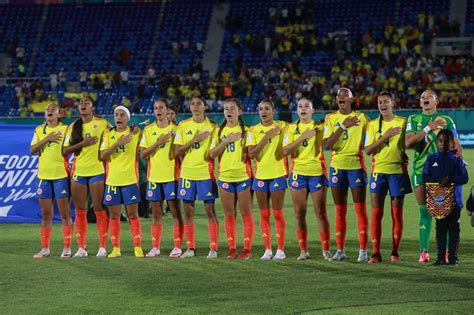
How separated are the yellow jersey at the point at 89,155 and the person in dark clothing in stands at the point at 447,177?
4.11 metres

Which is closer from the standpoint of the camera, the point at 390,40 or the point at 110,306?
the point at 110,306

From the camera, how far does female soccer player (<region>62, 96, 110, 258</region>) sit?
1377cm

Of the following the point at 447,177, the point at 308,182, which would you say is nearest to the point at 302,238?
the point at 308,182

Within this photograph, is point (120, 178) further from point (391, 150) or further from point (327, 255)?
point (391, 150)

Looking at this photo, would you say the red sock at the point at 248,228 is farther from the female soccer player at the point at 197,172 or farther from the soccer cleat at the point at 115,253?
the soccer cleat at the point at 115,253

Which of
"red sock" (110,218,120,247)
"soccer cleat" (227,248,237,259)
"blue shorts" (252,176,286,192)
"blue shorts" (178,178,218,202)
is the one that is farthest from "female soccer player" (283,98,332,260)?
"red sock" (110,218,120,247)

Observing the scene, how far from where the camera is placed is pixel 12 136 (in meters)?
18.7

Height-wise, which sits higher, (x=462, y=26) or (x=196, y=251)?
(x=462, y=26)

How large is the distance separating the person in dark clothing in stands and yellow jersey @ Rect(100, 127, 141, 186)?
3.70 meters

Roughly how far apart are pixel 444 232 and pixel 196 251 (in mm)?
3448

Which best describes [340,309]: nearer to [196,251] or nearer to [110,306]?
[110,306]

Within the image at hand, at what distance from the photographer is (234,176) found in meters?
13.3

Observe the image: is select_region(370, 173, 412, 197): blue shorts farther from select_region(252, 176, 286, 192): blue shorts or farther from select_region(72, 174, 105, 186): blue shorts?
select_region(72, 174, 105, 186): blue shorts

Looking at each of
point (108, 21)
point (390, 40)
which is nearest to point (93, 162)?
point (390, 40)
